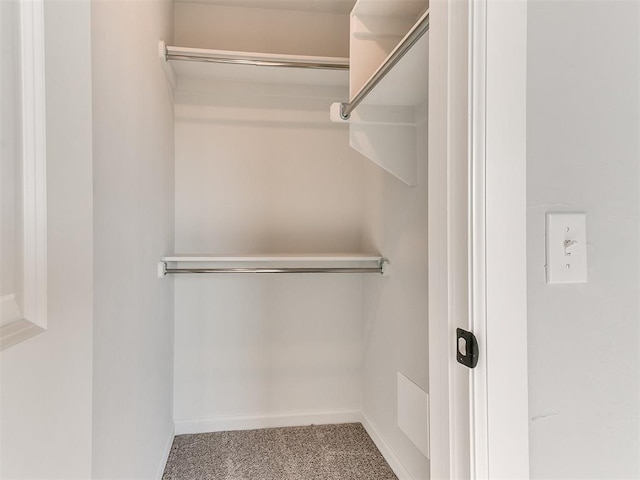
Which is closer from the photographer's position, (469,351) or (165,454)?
(469,351)

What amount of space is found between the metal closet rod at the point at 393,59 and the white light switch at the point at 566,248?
0.51 m

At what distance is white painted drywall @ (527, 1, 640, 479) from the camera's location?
1.85 ft

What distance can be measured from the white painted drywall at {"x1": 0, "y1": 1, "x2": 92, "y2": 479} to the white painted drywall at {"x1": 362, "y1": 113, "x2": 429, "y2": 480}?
1113 millimetres

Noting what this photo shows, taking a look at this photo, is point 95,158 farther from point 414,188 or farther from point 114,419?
point 414,188

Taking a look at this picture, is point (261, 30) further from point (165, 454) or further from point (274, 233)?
point (165, 454)

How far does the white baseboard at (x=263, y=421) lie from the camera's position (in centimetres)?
202

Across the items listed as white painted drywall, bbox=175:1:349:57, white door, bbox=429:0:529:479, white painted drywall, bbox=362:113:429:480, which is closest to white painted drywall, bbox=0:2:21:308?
white door, bbox=429:0:529:479

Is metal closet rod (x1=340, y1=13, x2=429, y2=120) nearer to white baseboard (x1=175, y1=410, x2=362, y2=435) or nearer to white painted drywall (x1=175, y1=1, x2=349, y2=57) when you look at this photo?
white painted drywall (x1=175, y1=1, x2=349, y2=57)

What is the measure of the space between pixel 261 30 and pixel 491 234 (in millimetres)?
2017

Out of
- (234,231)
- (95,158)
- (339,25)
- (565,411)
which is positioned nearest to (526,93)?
(565,411)

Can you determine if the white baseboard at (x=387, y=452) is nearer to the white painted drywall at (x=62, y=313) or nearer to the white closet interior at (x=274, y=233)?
the white closet interior at (x=274, y=233)

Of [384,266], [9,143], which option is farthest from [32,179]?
[384,266]

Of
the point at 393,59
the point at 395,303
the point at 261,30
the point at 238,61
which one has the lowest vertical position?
the point at 395,303

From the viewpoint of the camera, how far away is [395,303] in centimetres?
171
